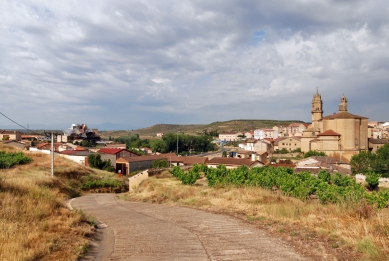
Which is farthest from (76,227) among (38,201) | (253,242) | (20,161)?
(20,161)

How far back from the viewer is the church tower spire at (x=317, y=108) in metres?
72.1

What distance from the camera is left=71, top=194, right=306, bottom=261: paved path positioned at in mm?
5941

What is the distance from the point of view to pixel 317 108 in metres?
72.4

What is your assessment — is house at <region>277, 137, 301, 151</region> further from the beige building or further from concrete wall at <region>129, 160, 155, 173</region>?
concrete wall at <region>129, 160, 155, 173</region>

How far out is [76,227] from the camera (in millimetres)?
7691

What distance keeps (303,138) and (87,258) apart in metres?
68.8

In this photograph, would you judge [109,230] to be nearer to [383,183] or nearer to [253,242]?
[253,242]

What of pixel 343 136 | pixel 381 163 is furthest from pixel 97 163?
pixel 343 136

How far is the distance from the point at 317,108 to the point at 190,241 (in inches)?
2852

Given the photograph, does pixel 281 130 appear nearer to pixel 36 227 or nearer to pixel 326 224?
pixel 326 224

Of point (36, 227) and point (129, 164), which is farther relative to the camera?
point (129, 164)

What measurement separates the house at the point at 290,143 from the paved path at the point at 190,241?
77487 mm

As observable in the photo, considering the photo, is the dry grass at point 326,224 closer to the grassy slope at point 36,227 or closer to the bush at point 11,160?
the grassy slope at point 36,227

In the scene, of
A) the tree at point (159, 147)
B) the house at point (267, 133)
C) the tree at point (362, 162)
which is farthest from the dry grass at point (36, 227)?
the house at point (267, 133)
